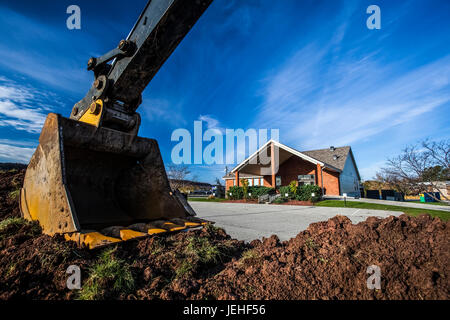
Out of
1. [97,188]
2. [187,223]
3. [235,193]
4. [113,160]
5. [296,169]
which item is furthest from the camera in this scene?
[296,169]

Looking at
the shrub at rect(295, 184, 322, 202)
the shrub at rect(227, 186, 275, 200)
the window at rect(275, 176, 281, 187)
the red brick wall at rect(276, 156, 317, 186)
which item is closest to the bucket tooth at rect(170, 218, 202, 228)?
the shrub at rect(295, 184, 322, 202)

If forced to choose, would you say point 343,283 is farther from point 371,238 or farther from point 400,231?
point 400,231

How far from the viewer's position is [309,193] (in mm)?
16297

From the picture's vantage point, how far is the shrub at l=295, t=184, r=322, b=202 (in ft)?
52.5

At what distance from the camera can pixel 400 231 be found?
2166 mm

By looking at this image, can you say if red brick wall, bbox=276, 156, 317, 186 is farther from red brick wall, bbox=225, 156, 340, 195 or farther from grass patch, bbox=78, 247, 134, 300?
grass patch, bbox=78, 247, 134, 300

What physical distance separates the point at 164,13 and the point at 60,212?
246cm

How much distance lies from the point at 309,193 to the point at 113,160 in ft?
51.0

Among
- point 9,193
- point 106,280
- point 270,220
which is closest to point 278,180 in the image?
point 270,220

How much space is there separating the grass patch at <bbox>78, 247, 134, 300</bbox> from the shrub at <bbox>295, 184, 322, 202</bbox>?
1604cm

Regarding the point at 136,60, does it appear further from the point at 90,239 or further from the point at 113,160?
the point at 90,239

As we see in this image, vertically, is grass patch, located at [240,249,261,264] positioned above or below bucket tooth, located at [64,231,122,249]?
below
